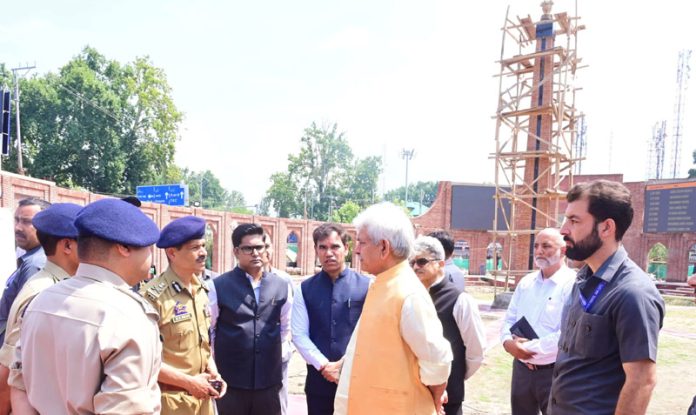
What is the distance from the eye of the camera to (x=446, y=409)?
2.99 m

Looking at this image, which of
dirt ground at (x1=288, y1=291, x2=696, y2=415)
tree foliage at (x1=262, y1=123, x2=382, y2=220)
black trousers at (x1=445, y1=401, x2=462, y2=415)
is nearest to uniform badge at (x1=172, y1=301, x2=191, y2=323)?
black trousers at (x1=445, y1=401, x2=462, y2=415)

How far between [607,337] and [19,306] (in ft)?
7.93

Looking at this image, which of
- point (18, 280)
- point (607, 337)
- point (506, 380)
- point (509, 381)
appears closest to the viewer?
point (607, 337)

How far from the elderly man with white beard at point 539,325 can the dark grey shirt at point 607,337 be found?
3.48ft

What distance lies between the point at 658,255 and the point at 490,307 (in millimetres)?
25526

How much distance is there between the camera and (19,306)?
6.13 feet

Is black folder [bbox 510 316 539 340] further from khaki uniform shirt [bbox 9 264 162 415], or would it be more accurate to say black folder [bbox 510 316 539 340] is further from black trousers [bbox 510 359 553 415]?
khaki uniform shirt [bbox 9 264 162 415]

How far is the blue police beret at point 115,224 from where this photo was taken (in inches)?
59.4

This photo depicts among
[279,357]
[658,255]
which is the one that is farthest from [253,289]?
[658,255]

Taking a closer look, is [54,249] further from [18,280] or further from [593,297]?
[593,297]

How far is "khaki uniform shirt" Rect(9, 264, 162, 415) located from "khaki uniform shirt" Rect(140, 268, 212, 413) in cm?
85

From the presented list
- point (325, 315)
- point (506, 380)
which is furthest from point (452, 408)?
point (506, 380)

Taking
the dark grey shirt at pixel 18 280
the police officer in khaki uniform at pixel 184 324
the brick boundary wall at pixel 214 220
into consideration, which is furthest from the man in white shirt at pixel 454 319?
the brick boundary wall at pixel 214 220

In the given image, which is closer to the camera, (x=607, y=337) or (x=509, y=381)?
(x=607, y=337)
